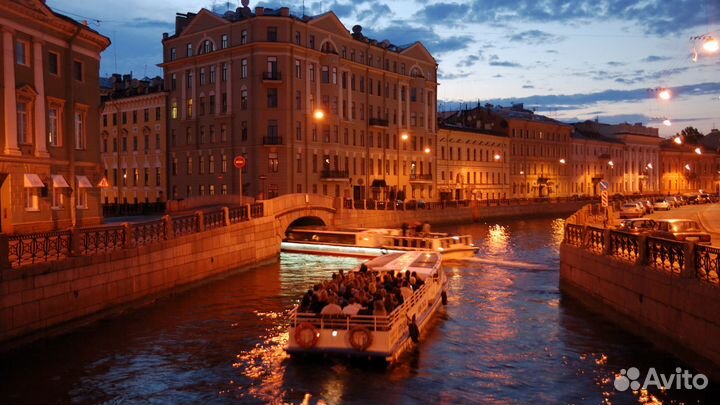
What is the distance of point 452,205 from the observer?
242 feet

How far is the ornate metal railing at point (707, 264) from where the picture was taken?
46.8 feet

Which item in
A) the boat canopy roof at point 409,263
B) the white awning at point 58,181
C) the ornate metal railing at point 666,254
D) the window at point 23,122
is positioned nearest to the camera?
the ornate metal railing at point 666,254

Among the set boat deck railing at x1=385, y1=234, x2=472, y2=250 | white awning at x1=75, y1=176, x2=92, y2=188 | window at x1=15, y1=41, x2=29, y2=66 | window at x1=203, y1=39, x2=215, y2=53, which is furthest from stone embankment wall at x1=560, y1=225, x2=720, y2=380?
window at x1=203, y1=39, x2=215, y2=53

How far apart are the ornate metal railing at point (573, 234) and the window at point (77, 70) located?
80.5ft

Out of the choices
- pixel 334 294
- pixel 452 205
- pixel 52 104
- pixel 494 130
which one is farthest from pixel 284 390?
pixel 494 130

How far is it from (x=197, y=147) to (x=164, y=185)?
6.51m

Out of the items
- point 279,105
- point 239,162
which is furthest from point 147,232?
point 279,105

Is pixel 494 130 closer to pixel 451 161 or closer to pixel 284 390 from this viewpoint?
pixel 451 161

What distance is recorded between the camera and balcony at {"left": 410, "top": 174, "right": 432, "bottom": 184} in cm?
7936

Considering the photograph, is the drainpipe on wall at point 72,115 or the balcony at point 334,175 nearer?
the drainpipe on wall at point 72,115

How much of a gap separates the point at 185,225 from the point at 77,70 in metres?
11.3

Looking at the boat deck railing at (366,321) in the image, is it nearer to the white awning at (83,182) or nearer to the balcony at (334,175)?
the white awning at (83,182)

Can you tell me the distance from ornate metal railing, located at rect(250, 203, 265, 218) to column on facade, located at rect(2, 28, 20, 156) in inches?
502

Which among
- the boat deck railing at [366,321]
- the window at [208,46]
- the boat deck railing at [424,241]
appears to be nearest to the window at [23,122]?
the boat deck railing at [366,321]
